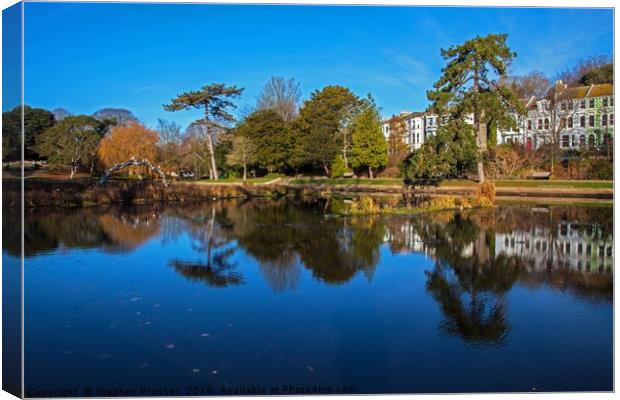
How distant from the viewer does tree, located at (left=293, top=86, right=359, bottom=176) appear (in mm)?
32312

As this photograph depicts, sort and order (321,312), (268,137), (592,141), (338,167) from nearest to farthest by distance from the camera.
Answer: (321,312) → (592,141) → (338,167) → (268,137)

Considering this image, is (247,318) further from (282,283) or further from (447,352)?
(447,352)

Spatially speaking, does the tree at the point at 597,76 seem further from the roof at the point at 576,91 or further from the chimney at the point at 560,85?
the chimney at the point at 560,85

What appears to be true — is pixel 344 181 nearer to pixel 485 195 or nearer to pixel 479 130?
pixel 479 130

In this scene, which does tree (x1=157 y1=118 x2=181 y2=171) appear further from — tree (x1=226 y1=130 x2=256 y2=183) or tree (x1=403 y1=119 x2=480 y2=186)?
tree (x1=403 y1=119 x2=480 y2=186)

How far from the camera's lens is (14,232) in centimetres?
398

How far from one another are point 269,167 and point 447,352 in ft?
99.1

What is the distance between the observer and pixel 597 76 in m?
22.3

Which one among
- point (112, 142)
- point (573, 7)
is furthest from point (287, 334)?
point (112, 142)

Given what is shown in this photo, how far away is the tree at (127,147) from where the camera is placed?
2808 centimetres

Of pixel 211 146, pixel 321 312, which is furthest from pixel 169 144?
pixel 321 312

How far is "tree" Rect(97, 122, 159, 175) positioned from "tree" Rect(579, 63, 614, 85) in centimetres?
2136

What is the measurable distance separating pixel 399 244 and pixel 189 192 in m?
14.7

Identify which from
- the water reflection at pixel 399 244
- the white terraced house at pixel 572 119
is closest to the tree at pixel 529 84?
the white terraced house at pixel 572 119
